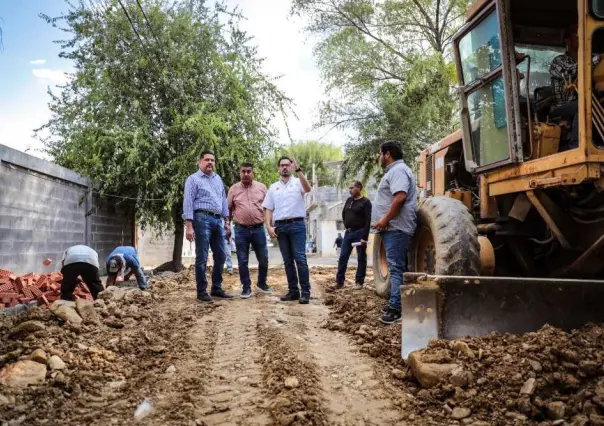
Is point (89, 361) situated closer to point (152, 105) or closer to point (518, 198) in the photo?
point (518, 198)

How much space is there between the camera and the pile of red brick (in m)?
7.01

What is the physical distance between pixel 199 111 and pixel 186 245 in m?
18.0

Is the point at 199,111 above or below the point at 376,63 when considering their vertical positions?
below

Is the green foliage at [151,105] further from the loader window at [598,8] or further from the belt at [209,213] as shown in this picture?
the loader window at [598,8]

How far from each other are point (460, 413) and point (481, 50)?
328 centimetres

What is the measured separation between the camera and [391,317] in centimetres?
479

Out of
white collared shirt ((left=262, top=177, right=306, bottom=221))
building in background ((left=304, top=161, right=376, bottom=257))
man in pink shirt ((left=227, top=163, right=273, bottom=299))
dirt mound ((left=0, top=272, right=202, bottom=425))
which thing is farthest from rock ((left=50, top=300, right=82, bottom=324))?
building in background ((left=304, top=161, right=376, bottom=257))

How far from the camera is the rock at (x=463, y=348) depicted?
320 cm

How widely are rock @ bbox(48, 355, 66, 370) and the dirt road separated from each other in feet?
0.26

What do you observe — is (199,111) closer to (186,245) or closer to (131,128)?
(131,128)

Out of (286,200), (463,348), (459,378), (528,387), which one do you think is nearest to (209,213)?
(286,200)

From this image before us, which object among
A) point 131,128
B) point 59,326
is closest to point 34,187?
point 131,128

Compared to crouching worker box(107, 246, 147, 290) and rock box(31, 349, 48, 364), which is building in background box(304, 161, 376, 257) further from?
rock box(31, 349, 48, 364)

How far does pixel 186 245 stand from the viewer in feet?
96.6
